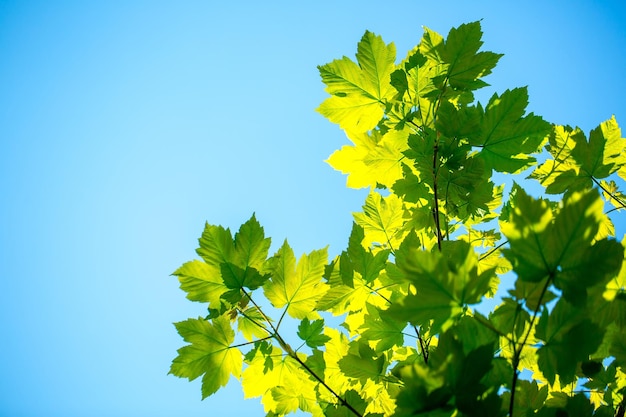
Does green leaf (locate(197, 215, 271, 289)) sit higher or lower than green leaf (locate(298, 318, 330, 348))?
higher

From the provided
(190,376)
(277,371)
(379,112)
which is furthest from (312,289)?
(379,112)

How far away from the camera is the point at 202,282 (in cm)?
145

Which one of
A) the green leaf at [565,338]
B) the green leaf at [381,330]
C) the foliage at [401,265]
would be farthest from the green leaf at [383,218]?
the green leaf at [565,338]

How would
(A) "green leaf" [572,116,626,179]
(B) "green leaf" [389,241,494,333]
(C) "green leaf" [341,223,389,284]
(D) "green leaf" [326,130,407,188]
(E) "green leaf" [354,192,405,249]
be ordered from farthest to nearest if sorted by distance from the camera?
1. (E) "green leaf" [354,192,405,249]
2. (D) "green leaf" [326,130,407,188]
3. (A) "green leaf" [572,116,626,179]
4. (C) "green leaf" [341,223,389,284]
5. (B) "green leaf" [389,241,494,333]

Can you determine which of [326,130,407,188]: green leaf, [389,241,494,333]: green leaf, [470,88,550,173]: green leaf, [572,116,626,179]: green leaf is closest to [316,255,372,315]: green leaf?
[326,130,407,188]: green leaf

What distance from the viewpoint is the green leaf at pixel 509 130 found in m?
1.53

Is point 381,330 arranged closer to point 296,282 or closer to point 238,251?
point 296,282

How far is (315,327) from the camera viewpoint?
1.52m

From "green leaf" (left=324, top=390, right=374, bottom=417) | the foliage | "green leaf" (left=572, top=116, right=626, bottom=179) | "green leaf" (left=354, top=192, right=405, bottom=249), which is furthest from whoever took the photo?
"green leaf" (left=354, top=192, right=405, bottom=249)

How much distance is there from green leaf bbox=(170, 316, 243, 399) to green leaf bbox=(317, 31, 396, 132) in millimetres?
1071

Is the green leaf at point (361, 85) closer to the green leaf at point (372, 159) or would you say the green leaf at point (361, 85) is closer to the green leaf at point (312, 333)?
the green leaf at point (372, 159)

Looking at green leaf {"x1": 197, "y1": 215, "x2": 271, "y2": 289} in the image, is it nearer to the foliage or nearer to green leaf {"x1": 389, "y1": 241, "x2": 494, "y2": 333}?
the foliage

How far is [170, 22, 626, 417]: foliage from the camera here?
3.57 feet

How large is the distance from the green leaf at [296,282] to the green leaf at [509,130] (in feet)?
2.68
